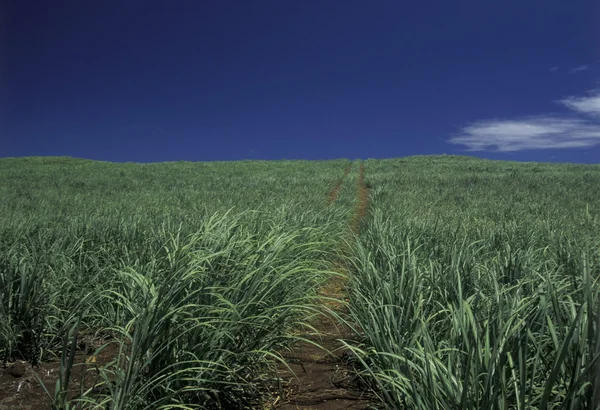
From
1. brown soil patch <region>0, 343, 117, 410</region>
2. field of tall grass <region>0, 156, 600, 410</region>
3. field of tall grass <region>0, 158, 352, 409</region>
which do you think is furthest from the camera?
brown soil patch <region>0, 343, 117, 410</region>

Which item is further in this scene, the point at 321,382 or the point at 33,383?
the point at 321,382

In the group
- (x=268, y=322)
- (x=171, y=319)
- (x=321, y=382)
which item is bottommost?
(x=321, y=382)

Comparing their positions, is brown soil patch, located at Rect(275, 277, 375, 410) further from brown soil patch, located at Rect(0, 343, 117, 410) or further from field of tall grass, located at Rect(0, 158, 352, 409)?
brown soil patch, located at Rect(0, 343, 117, 410)

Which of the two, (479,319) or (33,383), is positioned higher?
(479,319)

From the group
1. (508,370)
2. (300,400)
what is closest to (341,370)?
(300,400)

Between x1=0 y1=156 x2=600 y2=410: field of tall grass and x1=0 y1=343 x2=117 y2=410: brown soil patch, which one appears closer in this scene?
x1=0 y1=156 x2=600 y2=410: field of tall grass

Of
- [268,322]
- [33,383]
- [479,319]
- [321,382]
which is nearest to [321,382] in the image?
[321,382]

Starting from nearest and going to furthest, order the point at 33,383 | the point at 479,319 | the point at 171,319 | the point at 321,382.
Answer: the point at 171,319 < the point at 479,319 < the point at 33,383 < the point at 321,382

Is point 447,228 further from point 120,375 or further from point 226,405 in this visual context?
point 120,375

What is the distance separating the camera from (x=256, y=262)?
3002 mm

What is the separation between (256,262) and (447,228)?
13.4 ft

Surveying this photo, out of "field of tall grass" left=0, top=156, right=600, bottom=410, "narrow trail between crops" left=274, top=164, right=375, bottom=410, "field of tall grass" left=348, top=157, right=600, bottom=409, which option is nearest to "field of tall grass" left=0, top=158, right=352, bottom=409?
"field of tall grass" left=0, top=156, right=600, bottom=410

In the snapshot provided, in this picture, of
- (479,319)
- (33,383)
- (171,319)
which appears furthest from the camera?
(33,383)

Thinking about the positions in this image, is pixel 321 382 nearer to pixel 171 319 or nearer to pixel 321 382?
pixel 321 382
